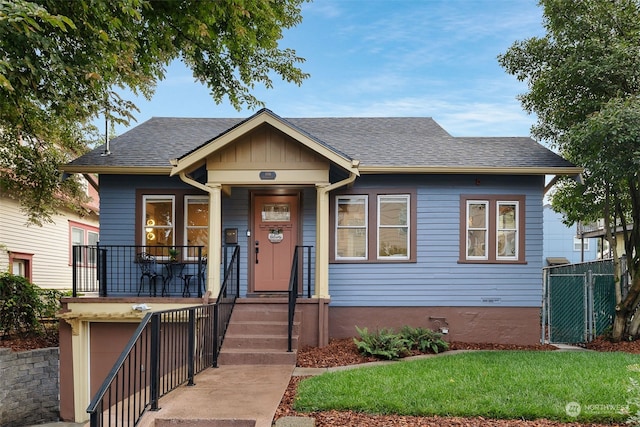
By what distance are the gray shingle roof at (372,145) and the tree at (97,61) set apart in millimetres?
894

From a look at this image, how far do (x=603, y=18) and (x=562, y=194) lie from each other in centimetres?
430

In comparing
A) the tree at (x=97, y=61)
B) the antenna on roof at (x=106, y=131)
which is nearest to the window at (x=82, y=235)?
the tree at (x=97, y=61)

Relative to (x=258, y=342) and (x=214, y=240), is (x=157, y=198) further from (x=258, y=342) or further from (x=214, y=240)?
(x=258, y=342)

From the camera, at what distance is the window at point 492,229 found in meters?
9.86

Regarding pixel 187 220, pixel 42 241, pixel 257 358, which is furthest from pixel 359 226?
pixel 42 241

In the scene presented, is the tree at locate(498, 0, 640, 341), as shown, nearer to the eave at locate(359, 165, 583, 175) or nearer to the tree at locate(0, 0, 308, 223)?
the eave at locate(359, 165, 583, 175)

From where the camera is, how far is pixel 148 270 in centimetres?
992

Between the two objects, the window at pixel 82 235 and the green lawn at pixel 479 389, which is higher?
the window at pixel 82 235

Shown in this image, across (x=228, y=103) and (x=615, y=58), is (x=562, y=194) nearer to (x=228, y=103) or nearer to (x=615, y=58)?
(x=615, y=58)

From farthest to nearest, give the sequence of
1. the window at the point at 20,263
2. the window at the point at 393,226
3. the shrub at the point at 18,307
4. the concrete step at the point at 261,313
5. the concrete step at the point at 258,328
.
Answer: the window at the point at 20,263 → the shrub at the point at 18,307 → the window at the point at 393,226 → the concrete step at the point at 261,313 → the concrete step at the point at 258,328

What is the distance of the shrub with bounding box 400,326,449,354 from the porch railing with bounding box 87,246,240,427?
10.3ft

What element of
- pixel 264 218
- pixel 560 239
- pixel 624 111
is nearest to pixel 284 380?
pixel 264 218

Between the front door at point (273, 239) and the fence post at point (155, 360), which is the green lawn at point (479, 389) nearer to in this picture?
the fence post at point (155, 360)

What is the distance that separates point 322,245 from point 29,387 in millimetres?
6591
